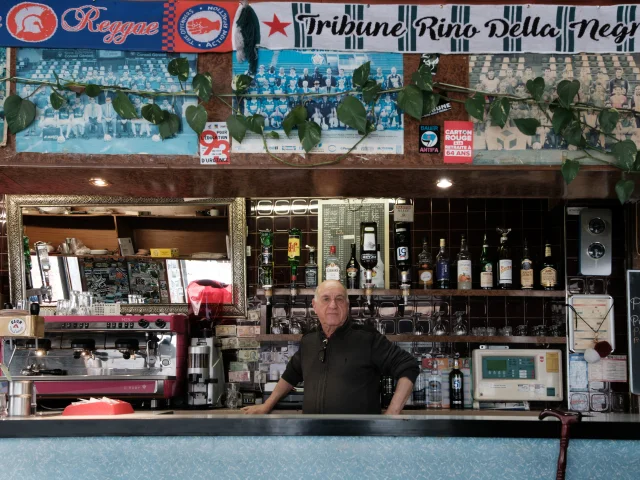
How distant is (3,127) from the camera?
13.9 ft

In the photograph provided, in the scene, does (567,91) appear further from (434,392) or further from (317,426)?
(434,392)

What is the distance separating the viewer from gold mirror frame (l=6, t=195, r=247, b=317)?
254 inches

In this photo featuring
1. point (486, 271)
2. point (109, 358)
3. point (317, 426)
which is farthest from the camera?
point (486, 271)

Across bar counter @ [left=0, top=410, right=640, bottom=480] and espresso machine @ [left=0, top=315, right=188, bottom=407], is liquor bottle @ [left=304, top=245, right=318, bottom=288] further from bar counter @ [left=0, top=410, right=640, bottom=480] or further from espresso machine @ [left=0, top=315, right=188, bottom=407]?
bar counter @ [left=0, top=410, right=640, bottom=480]

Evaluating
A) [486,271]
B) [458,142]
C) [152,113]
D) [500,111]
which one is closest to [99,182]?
[152,113]

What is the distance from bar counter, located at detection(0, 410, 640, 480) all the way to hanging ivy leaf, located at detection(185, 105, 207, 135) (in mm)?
1440

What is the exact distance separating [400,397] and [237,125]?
61.6 inches

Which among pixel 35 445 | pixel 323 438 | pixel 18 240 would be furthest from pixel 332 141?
pixel 18 240

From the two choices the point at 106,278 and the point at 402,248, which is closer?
the point at 402,248

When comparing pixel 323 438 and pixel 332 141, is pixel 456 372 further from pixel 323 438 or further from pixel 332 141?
pixel 323 438

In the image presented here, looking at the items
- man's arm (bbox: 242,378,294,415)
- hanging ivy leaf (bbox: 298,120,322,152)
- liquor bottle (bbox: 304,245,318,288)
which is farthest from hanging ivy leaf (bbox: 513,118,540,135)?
liquor bottle (bbox: 304,245,318,288)

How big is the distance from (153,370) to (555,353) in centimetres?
273

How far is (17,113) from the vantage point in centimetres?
420

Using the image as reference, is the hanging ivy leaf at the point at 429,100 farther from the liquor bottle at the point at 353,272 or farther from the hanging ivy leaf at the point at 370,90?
the liquor bottle at the point at 353,272
